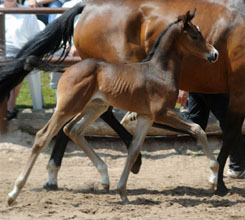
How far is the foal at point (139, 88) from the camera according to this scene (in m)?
4.98

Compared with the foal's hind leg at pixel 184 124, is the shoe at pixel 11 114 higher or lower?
lower

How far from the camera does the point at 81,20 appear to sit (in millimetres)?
5941

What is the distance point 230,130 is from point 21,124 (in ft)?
10.9

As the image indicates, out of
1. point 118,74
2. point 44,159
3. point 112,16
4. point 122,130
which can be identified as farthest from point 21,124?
point 118,74

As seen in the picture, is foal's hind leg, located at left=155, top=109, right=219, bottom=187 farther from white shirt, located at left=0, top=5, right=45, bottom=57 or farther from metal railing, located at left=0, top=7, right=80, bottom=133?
white shirt, located at left=0, top=5, right=45, bottom=57

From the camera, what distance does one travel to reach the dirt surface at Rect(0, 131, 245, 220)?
4.83 meters

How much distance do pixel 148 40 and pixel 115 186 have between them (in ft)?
4.88

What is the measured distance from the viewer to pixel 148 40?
5.69 meters

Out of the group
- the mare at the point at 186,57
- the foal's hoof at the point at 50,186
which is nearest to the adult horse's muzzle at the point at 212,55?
the mare at the point at 186,57

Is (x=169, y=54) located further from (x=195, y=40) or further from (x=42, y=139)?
(x=42, y=139)

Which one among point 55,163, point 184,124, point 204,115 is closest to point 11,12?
point 55,163

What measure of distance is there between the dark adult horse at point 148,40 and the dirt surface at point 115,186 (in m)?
0.54

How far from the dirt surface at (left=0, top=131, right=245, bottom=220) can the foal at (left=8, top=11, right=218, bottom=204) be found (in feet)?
0.87

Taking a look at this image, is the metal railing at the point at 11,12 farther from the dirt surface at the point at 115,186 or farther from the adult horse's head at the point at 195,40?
the adult horse's head at the point at 195,40
